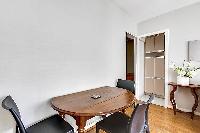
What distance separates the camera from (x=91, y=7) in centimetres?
252

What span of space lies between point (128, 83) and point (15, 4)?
2137 mm

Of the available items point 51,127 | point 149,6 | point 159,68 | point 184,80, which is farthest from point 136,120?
point 159,68

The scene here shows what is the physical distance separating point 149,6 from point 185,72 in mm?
1686

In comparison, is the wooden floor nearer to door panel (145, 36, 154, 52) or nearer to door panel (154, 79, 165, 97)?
door panel (154, 79, 165, 97)

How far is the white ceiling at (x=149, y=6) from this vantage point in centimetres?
303

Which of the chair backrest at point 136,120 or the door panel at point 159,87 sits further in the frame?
the door panel at point 159,87

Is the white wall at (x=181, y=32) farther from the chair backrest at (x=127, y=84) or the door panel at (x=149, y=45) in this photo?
the chair backrest at (x=127, y=84)

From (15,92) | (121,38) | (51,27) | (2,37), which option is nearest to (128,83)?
(121,38)

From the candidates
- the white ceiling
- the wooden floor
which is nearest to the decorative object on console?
the wooden floor

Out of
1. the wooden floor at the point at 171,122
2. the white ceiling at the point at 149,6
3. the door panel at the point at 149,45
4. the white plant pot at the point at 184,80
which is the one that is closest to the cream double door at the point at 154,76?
the door panel at the point at 149,45

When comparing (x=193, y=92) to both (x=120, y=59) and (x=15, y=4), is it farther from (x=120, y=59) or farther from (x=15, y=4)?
(x=15, y=4)

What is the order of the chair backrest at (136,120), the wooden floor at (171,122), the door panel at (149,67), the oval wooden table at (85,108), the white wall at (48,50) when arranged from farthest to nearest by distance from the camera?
1. the door panel at (149,67)
2. the wooden floor at (171,122)
3. the white wall at (48,50)
4. the oval wooden table at (85,108)
5. the chair backrest at (136,120)

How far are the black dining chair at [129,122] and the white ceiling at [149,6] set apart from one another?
2.29 metres

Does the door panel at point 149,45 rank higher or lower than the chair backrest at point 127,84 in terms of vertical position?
higher
